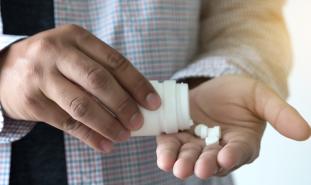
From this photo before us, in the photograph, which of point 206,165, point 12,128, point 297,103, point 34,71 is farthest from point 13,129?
point 297,103

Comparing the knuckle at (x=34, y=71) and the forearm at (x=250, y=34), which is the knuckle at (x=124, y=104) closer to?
the knuckle at (x=34, y=71)

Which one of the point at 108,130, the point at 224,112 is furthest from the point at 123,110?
the point at 224,112

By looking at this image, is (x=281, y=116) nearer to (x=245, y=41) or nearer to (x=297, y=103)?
(x=245, y=41)

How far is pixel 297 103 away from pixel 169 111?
1.77 feet

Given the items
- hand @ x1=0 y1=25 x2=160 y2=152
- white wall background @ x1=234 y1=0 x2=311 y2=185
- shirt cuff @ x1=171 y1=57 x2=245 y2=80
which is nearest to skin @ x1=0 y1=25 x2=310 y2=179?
hand @ x1=0 y1=25 x2=160 y2=152

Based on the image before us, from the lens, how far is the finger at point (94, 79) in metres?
0.37

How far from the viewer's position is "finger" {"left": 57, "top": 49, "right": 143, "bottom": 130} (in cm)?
37

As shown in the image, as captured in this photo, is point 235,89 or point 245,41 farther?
point 245,41

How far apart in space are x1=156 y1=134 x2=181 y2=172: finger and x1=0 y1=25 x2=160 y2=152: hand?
0.03m

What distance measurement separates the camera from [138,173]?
54 cm

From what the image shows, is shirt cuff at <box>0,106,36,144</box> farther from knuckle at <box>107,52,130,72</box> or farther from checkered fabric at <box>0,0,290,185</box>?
knuckle at <box>107,52,130,72</box>

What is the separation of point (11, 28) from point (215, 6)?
0.28 metres

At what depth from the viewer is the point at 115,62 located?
0.39 meters

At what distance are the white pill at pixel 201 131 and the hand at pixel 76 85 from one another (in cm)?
6
